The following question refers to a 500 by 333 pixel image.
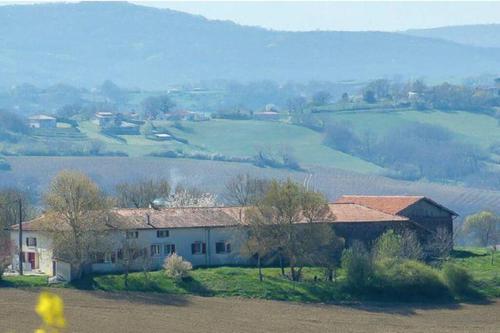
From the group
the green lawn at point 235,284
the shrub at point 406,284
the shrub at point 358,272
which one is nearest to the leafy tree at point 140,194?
the green lawn at point 235,284

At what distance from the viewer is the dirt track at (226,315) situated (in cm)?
6050

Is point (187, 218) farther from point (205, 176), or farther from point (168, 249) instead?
point (205, 176)

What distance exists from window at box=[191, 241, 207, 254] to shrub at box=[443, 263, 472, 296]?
12.1 metres

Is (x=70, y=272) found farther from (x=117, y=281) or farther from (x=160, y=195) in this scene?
(x=160, y=195)

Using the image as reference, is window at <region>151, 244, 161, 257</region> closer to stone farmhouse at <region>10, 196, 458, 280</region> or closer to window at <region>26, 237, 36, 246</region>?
stone farmhouse at <region>10, 196, 458, 280</region>

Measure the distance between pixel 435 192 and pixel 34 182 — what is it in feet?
143

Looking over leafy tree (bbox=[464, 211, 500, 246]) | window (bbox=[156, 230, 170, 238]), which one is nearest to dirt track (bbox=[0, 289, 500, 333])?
window (bbox=[156, 230, 170, 238])

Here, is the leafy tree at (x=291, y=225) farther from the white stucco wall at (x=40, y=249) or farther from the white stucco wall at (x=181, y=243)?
the white stucco wall at (x=40, y=249)

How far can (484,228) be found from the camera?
10206 cm

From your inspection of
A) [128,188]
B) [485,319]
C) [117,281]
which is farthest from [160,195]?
[485,319]

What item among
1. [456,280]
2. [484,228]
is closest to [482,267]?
[456,280]

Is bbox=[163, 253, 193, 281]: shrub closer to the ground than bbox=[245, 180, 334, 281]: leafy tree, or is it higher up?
closer to the ground

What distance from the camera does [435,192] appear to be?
187m

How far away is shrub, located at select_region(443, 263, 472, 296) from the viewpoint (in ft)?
233
